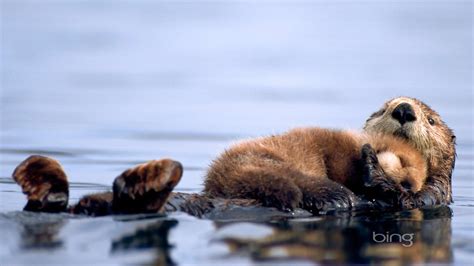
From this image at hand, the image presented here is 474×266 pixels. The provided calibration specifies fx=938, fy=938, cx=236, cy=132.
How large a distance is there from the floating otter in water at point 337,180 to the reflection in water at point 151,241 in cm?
22

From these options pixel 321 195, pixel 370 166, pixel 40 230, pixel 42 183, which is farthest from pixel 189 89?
pixel 40 230

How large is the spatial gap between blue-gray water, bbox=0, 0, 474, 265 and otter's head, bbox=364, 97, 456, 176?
1.56ft

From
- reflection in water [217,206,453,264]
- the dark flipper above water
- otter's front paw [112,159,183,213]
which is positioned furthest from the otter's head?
otter's front paw [112,159,183,213]

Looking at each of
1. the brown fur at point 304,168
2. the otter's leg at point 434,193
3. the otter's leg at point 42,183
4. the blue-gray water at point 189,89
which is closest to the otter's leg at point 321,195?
the brown fur at point 304,168

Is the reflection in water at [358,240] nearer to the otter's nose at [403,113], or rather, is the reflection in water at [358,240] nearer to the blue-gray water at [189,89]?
the blue-gray water at [189,89]

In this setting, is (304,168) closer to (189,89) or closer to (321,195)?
(321,195)

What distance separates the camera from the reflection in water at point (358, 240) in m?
5.20

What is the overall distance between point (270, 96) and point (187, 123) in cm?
265

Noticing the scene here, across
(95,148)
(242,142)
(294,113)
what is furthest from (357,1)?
(242,142)

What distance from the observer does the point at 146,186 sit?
5512 millimetres

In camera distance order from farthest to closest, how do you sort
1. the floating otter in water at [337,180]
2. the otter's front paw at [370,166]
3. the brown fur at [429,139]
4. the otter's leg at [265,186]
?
the brown fur at [429,139] < the otter's front paw at [370,166] < the otter's leg at [265,186] < the floating otter in water at [337,180]

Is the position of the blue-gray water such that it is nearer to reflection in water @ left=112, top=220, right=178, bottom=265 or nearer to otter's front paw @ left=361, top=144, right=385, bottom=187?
reflection in water @ left=112, top=220, right=178, bottom=265

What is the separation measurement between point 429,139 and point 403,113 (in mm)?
329

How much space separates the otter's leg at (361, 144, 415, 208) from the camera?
6.40m
